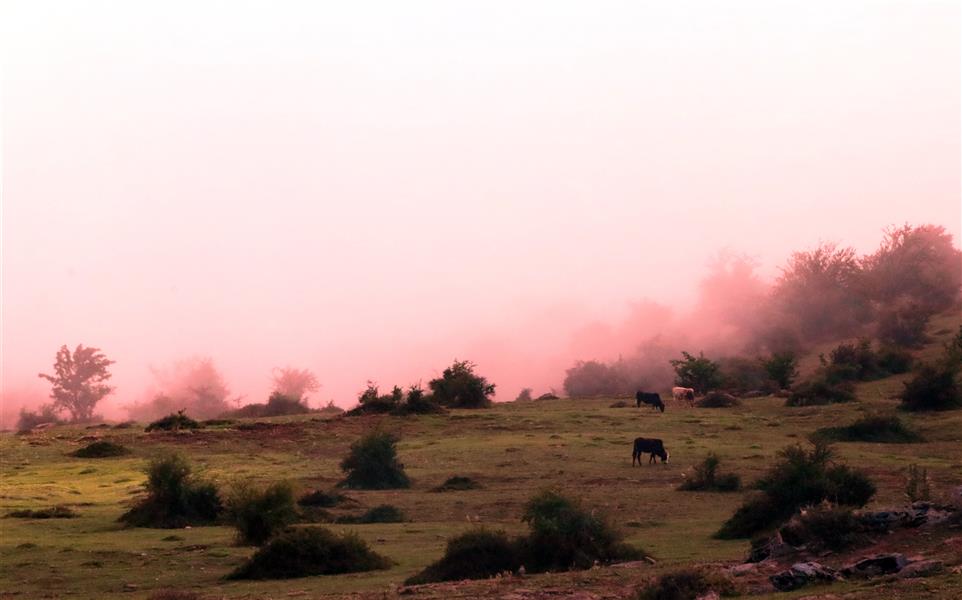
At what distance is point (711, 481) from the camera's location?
32.7 m

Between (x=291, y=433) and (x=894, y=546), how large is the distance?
3704 centimetres

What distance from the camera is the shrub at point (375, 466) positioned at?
120 feet

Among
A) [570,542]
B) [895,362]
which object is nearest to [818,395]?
[895,362]

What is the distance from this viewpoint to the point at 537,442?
44.4 m

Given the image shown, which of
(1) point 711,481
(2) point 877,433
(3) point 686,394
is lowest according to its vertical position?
(1) point 711,481

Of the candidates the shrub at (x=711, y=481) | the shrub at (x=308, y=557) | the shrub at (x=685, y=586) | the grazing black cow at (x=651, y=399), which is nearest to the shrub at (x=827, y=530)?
the shrub at (x=685, y=586)

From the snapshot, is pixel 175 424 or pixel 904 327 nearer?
pixel 175 424

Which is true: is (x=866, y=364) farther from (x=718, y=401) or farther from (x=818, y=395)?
(x=718, y=401)

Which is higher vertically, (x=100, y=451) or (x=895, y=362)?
(x=895, y=362)

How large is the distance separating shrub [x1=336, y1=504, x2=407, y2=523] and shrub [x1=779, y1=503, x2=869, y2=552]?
43.5ft

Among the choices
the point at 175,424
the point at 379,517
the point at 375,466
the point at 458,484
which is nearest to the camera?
the point at 379,517

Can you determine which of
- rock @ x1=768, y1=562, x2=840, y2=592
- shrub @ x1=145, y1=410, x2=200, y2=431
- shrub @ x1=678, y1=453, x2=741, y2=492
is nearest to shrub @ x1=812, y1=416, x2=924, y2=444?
shrub @ x1=678, y1=453, x2=741, y2=492

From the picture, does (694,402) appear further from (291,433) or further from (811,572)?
(811,572)

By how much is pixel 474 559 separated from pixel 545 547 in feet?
4.62
